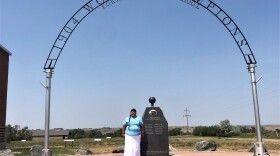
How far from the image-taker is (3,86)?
2761 cm

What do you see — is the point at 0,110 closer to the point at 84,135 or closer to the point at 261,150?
the point at 261,150

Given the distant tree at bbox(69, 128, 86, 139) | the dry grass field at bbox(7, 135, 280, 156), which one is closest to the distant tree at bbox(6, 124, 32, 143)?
the distant tree at bbox(69, 128, 86, 139)

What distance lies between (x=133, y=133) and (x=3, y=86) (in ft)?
70.4

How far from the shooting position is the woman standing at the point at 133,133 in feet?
29.8

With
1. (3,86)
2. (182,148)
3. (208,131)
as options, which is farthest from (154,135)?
(208,131)

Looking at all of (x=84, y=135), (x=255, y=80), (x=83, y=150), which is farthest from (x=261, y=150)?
(x=84, y=135)

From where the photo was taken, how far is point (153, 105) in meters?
10.1

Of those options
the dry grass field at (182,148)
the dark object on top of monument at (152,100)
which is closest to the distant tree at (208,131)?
the dry grass field at (182,148)

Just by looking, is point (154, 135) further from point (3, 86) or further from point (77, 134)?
point (77, 134)

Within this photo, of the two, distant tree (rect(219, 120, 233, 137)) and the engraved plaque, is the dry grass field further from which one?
distant tree (rect(219, 120, 233, 137))

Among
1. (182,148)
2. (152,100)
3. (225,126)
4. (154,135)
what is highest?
(152,100)

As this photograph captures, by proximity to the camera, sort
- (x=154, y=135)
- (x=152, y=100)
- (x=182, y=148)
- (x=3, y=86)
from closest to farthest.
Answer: (x=154, y=135), (x=152, y=100), (x=182, y=148), (x=3, y=86)

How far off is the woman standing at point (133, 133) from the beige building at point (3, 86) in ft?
64.4

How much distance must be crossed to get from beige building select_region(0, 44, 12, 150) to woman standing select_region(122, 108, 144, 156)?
773 inches
